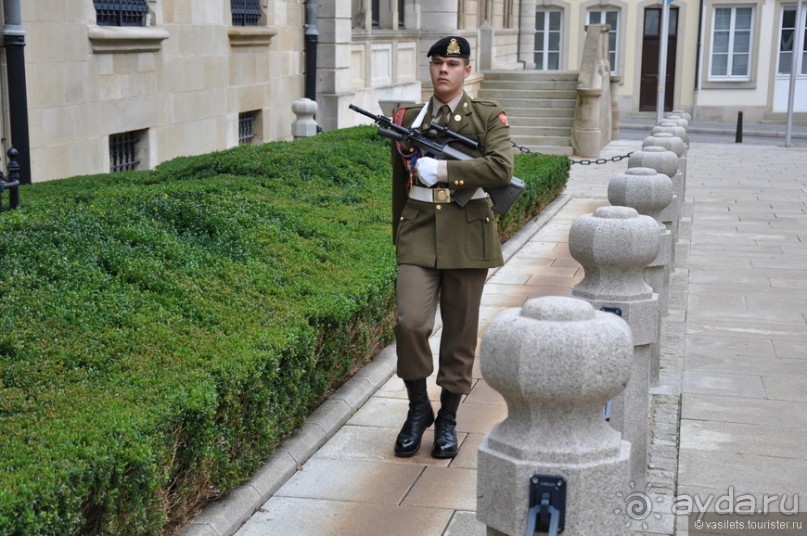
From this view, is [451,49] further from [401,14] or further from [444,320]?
[401,14]

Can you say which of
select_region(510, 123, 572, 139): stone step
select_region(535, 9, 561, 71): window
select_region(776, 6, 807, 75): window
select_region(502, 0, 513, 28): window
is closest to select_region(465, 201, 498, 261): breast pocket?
select_region(510, 123, 572, 139): stone step

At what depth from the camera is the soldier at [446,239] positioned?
5297 millimetres

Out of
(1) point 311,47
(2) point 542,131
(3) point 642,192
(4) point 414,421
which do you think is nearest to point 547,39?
(2) point 542,131

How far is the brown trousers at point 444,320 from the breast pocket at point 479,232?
0.33 ft

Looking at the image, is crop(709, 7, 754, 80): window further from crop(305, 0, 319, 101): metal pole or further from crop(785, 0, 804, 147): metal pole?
crop(305, 0, 319, 101): metal pole

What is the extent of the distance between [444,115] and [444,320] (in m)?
1.02

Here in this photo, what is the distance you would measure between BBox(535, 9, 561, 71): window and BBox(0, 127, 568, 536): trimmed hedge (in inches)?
1388

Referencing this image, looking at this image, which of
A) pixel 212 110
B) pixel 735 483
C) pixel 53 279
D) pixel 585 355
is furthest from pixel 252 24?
pixel 585 355

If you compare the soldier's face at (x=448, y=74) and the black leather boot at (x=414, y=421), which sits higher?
the soldier's face at (x=448, y=74)

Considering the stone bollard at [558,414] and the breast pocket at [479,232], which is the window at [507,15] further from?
the stone bollard at [558,414]

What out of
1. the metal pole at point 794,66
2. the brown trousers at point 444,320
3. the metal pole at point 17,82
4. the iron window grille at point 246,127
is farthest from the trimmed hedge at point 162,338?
the metal pole at point 794,66

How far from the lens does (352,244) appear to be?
25.9 feet

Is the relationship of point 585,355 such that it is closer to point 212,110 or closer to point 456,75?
point 456,75

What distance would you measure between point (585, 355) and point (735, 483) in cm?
289
